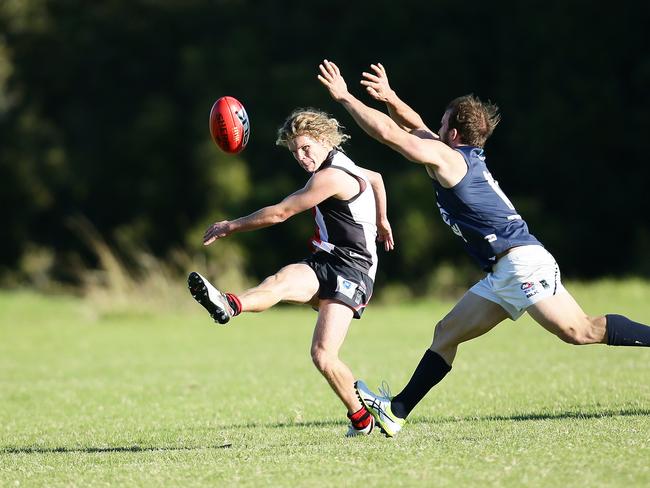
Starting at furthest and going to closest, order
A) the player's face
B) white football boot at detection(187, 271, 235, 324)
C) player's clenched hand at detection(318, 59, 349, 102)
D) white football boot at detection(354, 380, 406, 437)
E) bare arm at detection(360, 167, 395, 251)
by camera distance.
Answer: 1. bare arm at detection(360, 167, 395, 251)
2. the player's face
3. white football boot at detection(354, 380, 406, 437)
4. white football boot at detection(187, 271, 235, 324)
5. player's clenched hand at detection(318, 59, 349, 102)

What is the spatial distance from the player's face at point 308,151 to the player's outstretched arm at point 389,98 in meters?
0.54

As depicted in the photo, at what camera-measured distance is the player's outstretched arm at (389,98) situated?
6.67 m

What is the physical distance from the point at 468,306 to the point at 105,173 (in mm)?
30759

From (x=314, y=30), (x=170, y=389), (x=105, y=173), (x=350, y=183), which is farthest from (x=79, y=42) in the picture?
(x=350, y=183)

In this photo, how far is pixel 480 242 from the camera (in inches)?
265

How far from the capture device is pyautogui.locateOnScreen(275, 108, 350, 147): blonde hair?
7.08 metres

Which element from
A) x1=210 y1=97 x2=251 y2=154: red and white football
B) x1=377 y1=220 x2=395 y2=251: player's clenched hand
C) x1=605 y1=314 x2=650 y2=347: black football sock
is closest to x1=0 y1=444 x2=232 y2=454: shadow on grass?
x1=377 y1=220 x2=395 y2=251: player's clenched hand

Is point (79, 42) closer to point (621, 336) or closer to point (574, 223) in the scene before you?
point (574, 223)

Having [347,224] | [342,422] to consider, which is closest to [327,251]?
[347,224]

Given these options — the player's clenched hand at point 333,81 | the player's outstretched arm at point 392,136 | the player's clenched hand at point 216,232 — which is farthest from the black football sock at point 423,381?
the player's clenched hand at point 333,81

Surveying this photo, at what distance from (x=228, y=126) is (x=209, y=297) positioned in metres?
1.85

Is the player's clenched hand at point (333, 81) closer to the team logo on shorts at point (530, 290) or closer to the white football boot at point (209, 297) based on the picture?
the white football boot at point (209, 297)

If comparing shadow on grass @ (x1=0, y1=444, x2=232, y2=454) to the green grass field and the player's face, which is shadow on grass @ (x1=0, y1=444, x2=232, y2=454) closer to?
the green grass field

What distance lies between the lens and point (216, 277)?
2202 cm
